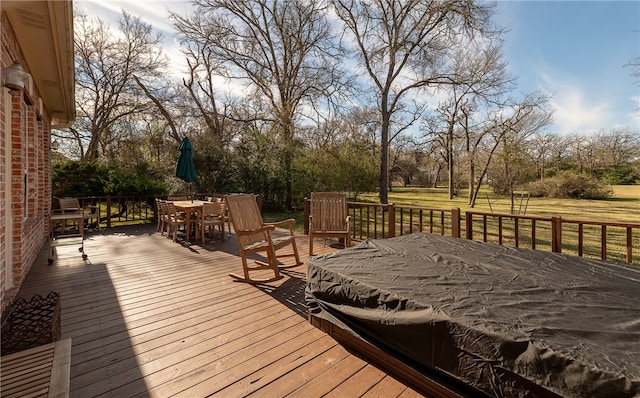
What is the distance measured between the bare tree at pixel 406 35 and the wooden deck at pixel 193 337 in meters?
9.84

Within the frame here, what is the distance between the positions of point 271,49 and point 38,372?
568 inches

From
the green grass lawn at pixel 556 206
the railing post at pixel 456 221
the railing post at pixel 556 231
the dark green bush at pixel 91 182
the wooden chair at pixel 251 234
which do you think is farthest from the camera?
the green grass lawn at pixel 556 206

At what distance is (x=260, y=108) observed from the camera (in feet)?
48.3

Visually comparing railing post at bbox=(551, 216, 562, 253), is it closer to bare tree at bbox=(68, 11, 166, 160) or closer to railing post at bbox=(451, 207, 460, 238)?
railing post at bbox=(451, 207, 460, 238)

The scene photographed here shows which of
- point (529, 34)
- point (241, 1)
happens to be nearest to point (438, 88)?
point (529, 34)

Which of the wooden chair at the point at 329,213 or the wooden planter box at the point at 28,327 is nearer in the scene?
the wooden planter box at the point at 28,327

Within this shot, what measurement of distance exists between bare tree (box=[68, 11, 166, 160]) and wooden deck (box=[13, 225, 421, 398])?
12360mm

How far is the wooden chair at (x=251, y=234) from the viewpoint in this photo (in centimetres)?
367

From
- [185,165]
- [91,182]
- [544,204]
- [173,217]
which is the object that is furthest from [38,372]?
[544,204]

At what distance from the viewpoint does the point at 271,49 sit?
13.7 meters

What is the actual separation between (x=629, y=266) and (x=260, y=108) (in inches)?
565

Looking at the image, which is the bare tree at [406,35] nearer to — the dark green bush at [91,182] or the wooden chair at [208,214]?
the wooden chair at [208,214]

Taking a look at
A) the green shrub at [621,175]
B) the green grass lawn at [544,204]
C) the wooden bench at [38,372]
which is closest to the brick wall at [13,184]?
the wooden bench at [38,372]

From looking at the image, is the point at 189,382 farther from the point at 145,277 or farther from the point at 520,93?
the point at 520,93
